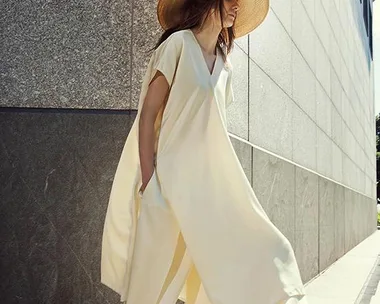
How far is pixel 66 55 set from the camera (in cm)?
342

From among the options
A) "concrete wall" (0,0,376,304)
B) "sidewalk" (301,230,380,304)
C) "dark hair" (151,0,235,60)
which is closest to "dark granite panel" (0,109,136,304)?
"concrete wall" (0,0,376,304)

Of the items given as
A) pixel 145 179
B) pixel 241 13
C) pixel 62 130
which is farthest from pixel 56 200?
pixel 241 13

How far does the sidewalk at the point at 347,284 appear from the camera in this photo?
5.20 m

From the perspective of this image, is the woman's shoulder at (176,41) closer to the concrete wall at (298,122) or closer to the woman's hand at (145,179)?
the woman's hand at (145,179)

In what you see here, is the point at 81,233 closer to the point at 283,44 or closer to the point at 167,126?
the point at 167,126

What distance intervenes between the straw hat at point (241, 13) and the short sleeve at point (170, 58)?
0.31 meters

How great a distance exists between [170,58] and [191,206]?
0.63 meters

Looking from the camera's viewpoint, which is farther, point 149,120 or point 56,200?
point 56,200

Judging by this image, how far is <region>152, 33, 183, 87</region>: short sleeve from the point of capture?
2381 mm

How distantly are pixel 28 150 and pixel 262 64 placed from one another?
2.53 metres

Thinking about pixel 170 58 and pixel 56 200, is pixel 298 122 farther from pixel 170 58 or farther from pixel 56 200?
pixel 170 58

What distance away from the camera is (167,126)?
2.40 metres

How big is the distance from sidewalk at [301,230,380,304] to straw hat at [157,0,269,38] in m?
2.80

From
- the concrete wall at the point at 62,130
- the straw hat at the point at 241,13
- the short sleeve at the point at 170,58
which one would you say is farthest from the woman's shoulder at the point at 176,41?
the concrete wall at the point at 62,130
